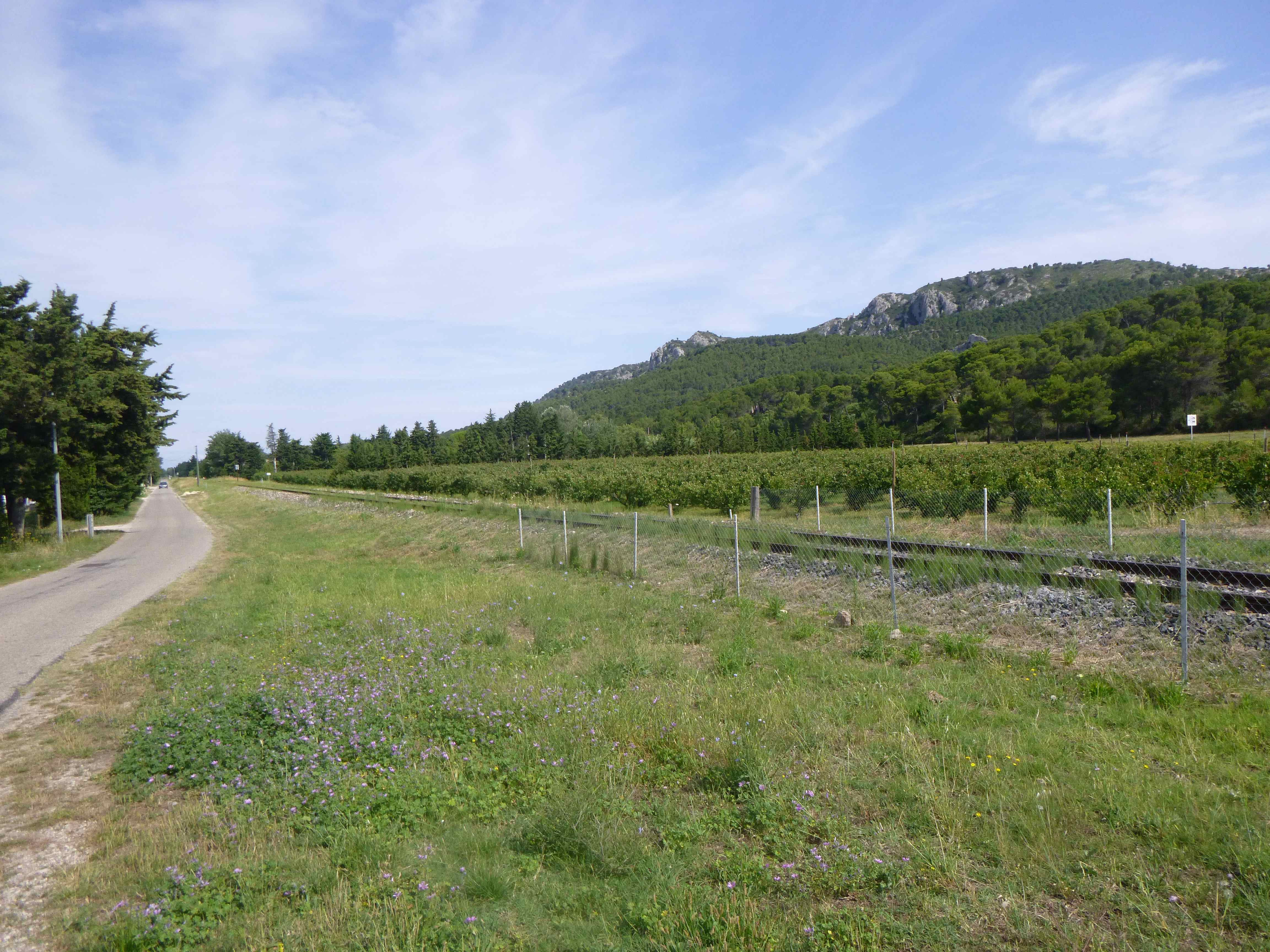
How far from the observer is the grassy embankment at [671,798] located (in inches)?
138

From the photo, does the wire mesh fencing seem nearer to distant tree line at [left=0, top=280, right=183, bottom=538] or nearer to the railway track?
the railway track

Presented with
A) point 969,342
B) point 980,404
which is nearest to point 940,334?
point 969,342

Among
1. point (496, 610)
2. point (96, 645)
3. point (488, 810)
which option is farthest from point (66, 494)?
point (488, 810)

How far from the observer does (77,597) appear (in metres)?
14.0

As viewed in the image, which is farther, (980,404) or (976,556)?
(980,404)

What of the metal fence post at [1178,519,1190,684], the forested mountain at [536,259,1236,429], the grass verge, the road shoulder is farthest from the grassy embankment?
the forested mountain at [536,259,1236,429]

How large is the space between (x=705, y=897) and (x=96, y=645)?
1000 cm

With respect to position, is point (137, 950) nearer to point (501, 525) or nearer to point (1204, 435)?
Answer: point (501, 525)

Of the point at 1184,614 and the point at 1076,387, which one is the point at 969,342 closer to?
the point at 1076,387

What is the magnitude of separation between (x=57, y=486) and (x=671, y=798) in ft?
94.0

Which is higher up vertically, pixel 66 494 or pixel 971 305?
pixel 971 305

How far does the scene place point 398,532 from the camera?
1059 inches

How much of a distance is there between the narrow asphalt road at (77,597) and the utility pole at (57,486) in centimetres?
146

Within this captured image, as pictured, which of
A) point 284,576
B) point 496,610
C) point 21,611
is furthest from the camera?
point 284,576
